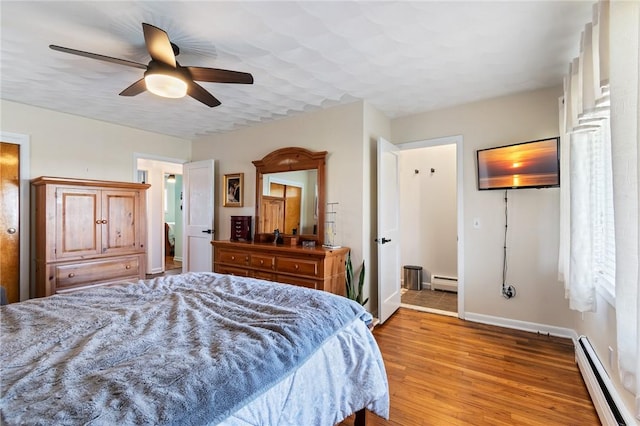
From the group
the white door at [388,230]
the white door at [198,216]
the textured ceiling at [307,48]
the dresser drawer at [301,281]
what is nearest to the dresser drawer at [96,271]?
the white door at [198,216]

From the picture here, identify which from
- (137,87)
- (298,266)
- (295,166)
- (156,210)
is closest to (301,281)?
Answer: (298,266)

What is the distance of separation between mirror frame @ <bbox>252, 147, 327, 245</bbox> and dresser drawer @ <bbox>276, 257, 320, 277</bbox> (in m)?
0.48

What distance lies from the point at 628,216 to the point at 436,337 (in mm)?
2132

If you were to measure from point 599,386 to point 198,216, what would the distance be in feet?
15.5

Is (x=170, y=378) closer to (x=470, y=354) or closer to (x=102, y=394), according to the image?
(x=102, y=394)

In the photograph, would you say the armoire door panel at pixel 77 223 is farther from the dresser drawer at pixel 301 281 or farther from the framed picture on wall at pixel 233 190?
the dresser drawer at pixel 301 281

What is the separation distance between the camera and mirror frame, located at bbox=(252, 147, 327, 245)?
340 cm

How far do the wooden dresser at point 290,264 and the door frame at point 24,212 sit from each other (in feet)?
6.82

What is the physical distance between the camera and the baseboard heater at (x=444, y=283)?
441 centimetres

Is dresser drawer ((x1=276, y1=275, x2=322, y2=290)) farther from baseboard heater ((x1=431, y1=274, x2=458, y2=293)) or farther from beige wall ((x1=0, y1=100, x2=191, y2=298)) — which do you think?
beige wall ((x1=0, y1=100, x2=191, y2=298))

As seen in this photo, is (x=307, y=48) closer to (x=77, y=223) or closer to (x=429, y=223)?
(x=77, y=223)

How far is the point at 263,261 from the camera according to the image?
129 inches

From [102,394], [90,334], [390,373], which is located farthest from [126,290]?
[390,373]

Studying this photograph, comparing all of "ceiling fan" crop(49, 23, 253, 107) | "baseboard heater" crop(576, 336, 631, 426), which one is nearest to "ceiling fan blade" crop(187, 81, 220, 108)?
"ceiling fan" crop(49, 23, 253, 107)
